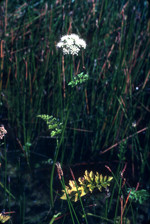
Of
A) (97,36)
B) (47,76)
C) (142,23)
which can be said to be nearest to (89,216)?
(47,76)

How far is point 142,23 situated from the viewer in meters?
2.00

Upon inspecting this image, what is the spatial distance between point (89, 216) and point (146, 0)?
6.25ft

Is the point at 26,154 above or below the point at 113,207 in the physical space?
above

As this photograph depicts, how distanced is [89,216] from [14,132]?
2.43 feet

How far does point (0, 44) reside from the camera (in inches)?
68.3

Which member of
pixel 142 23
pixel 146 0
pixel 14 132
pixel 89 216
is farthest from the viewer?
pixel 146 0

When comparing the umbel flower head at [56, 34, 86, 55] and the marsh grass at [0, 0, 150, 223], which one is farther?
the marsh grass at [0, 0, 150, 223]

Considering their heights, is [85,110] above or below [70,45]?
below

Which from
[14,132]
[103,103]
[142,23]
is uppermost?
[142,23]

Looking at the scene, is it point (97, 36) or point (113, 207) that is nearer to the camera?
point (113, 207)

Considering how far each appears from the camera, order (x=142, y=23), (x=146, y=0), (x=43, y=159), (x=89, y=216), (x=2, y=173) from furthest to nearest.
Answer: (x=146, y=0)
(x=142, y=23)
(x=43, y=159)
(x=2, y=173)
(x=89, y=216)

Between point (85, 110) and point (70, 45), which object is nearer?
point (70, 45)

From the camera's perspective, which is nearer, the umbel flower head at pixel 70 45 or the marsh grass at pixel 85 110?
the umbel flower head at pixel 70 45

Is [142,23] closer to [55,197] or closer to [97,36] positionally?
[97,36]
